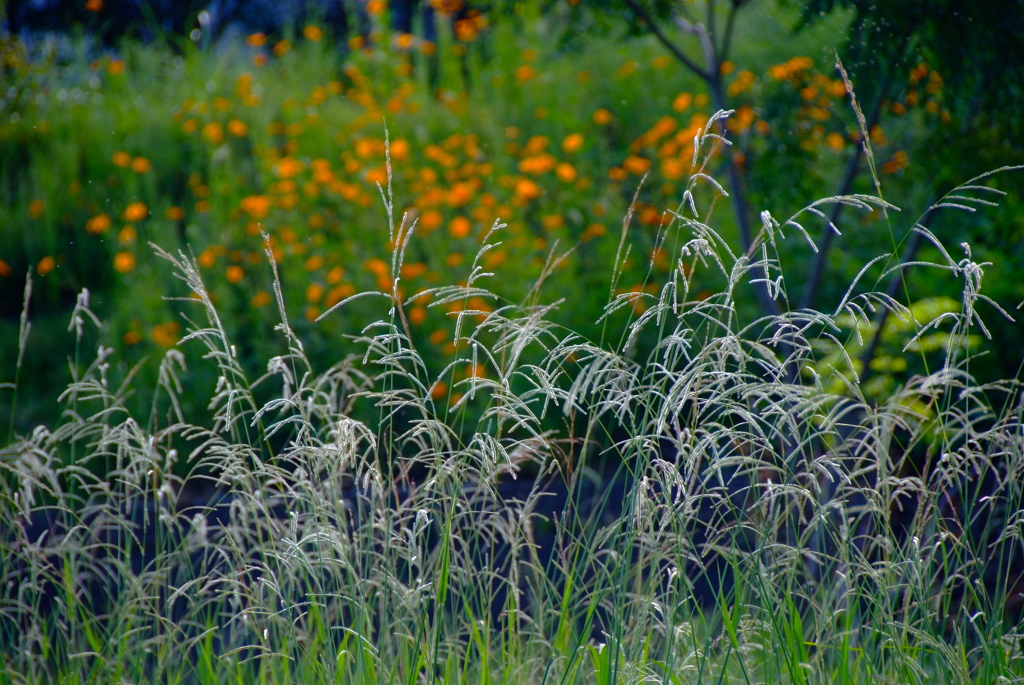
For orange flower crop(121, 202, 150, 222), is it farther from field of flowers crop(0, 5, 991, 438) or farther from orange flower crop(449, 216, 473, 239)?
orange flower crop(449, 216, 473, 239)

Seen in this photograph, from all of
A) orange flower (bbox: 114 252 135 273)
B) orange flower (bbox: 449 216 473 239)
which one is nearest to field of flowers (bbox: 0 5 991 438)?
orange flower (bbox: 114 252 135 273)

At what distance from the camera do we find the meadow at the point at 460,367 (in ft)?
6.01

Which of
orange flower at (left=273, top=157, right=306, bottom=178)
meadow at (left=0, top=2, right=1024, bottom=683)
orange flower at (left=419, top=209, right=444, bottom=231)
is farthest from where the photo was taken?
orange flower at (left=273, top=157, right=306, bottom=178)

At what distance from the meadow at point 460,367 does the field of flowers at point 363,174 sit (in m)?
0.03

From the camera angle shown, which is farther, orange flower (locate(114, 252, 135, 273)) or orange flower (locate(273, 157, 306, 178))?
orange flower (locate(273, 157, 306, 178))

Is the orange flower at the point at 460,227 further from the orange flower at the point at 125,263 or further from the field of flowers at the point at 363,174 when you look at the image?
the orange flower at the point at 125,263

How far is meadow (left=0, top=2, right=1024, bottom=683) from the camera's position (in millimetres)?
1833

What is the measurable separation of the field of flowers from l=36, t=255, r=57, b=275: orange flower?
0.03 meters

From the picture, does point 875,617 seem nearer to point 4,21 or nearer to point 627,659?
point 627,659

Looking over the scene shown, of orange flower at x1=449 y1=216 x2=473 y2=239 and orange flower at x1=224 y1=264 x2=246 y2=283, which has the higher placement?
orange flower at x1=449 y1=216 x2=473 y2=239

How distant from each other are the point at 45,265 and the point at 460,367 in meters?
2.51

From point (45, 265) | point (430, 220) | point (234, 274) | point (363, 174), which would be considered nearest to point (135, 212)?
point (45, 265)

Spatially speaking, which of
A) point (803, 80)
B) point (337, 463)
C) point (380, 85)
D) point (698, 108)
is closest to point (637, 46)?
point (698, 108)

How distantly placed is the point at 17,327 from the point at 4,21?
486 cm
